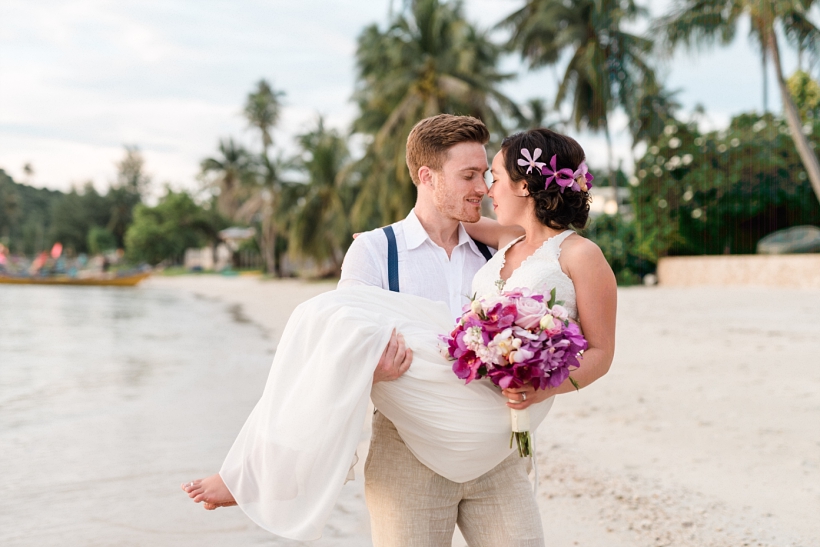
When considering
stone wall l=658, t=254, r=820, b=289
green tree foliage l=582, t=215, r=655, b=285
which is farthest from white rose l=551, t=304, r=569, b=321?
green tree foliage l=582, t=215, r=655, b=285

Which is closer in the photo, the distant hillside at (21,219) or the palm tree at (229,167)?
the palm tree at (229,167)

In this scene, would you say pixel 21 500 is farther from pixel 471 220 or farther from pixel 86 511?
pixel 471 220

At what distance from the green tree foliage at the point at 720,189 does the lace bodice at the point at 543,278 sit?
69.9 ft

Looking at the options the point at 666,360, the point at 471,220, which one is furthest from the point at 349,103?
the point at 471,220

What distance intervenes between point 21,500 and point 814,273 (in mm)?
17689

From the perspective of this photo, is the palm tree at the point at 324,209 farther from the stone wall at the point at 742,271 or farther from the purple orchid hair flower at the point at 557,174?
the purple orchid hair flower at the point at 557,174

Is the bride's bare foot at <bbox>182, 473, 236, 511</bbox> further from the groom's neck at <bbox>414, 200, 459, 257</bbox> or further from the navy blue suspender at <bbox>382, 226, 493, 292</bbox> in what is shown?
the groom's neck at <bbox>414, 200, 459, 257</bbox>

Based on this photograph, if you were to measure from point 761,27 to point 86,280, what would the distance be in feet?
151

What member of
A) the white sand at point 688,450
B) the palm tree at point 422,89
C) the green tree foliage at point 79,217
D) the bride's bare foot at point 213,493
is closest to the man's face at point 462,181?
the bride's bare foot at point 213,493

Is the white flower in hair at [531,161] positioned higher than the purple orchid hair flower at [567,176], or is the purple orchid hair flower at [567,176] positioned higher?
the white flower in hair at [531,161]

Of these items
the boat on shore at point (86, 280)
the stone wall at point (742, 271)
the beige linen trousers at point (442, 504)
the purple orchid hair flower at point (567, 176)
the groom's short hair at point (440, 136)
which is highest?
the groom's short hair at point (440, 136)

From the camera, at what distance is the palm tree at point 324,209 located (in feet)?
124

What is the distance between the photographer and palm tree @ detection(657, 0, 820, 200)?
58.6ft

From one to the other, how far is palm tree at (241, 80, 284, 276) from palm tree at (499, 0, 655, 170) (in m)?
18.2
